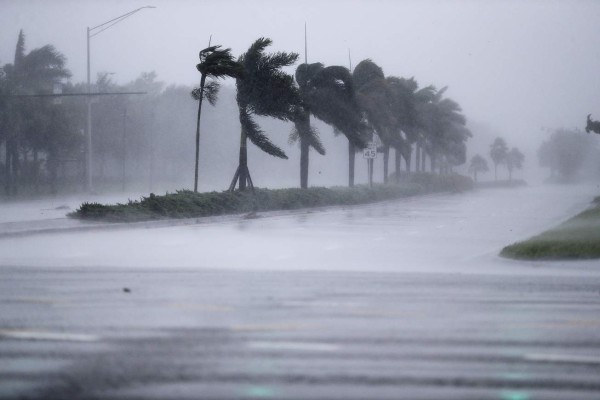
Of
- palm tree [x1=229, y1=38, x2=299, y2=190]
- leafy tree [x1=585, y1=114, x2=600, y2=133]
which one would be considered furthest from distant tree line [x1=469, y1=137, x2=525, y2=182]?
palm tree [x1=229, y1=38, x2=299, y2=190]

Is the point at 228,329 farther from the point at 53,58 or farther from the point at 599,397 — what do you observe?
the point at 53,58

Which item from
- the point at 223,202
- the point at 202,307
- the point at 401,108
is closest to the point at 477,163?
the point at 401,108

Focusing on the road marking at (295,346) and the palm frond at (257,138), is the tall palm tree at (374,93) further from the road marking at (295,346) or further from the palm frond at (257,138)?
the road marking at (295,346)

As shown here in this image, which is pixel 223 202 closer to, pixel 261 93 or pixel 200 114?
pixel 200 114

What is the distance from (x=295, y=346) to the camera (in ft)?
28.2

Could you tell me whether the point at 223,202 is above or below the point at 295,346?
above

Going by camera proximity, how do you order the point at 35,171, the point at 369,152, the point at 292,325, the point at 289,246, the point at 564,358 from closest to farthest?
the point at 564,358 < the point at 292,325 < the point at 289,246 < the point at 369,152 < the point at 35,171

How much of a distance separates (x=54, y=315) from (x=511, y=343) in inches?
204

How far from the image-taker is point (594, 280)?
15633 mm

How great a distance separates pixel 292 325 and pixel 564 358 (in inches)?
117

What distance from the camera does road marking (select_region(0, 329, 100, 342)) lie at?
8.79 m

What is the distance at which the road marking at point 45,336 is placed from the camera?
8.79m

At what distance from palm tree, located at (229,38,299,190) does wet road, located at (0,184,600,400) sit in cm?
1756

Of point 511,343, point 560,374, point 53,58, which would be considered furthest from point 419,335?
point 53,58
